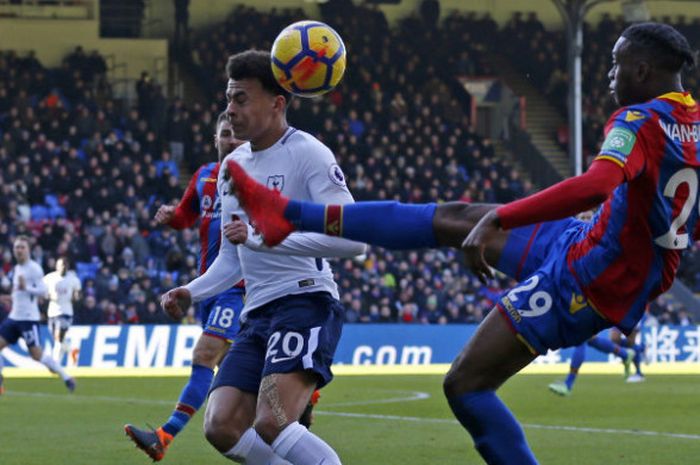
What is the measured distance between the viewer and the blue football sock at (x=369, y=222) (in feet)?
18.7

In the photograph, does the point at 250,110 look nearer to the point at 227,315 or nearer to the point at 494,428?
the point at 494,428

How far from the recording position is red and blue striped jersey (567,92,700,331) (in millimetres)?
5879

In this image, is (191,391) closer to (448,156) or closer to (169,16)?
(448,156)

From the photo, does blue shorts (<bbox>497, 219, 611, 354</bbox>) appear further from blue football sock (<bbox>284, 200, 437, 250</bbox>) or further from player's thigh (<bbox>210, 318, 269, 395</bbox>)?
player's thigh (<bbox>210, 318, 269, 395</bbox>)

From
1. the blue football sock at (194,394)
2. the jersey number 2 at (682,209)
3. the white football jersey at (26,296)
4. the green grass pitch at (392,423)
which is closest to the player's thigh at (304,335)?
the jersey number 2 at (682,209)

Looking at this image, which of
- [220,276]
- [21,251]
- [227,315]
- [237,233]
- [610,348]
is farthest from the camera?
[610,348]

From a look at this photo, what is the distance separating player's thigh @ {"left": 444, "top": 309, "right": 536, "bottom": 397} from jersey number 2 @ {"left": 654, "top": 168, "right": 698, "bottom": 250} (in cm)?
77

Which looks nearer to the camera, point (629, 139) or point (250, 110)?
point (629, 139)

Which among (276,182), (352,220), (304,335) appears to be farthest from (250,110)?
(352,220)

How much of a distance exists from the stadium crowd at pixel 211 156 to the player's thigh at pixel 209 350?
15089 millimetres

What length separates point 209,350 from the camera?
388 inches

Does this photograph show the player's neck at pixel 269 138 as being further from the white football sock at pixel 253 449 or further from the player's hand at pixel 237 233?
the white football sock at pixel 253 449

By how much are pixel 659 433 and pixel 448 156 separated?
2093cm

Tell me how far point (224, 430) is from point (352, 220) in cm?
140
